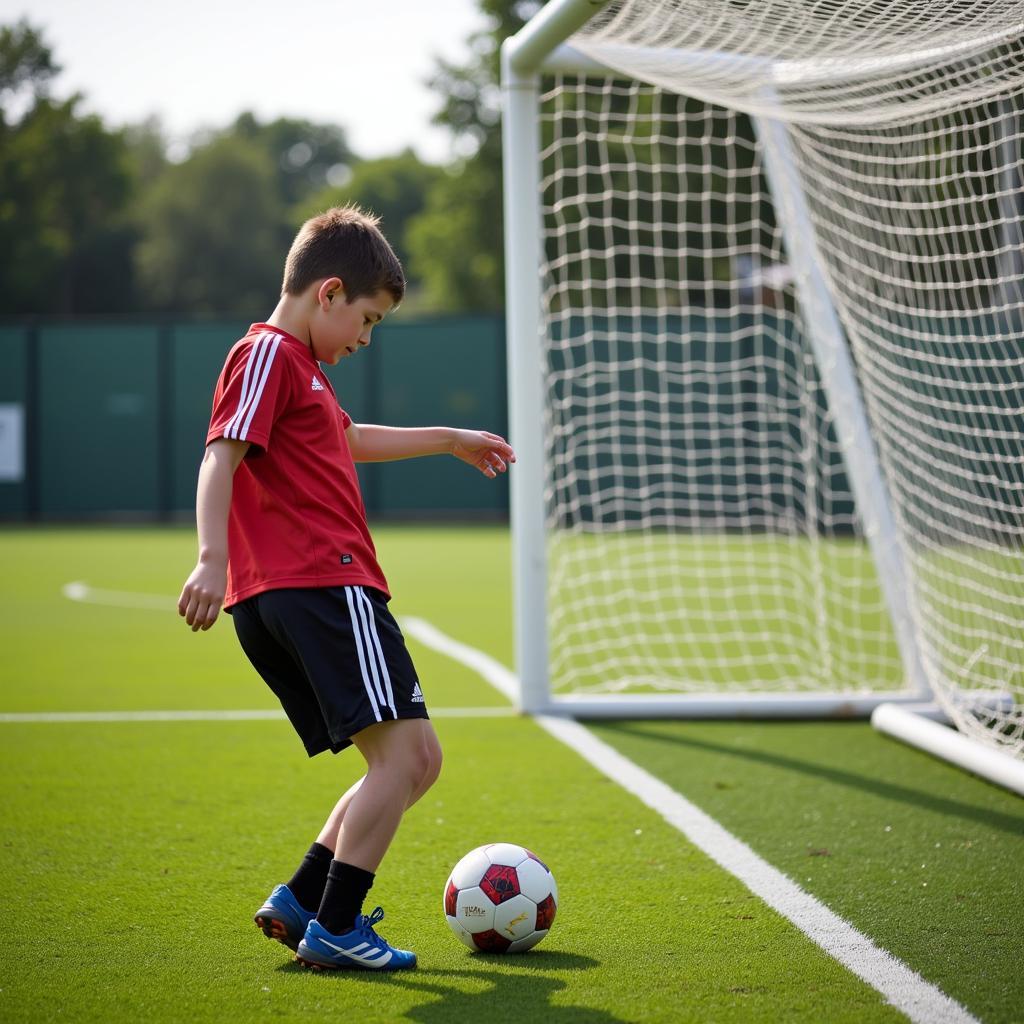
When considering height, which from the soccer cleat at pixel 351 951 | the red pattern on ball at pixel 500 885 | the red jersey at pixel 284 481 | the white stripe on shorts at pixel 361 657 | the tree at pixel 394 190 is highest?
the tree at pixel 394 190

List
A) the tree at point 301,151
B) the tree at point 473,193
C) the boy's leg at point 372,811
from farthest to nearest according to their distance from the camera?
the tree at point 301,151 → the tree at point 473,193 → the boy's leg at point 372,811

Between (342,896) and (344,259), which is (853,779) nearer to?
(342,896)

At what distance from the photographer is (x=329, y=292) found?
271 centimetres

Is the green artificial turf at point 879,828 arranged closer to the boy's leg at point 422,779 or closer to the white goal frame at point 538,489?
the white goal frame at point 538,489

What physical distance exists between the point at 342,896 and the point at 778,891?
111cm

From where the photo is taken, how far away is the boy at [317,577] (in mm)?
2551

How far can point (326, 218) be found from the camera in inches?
110

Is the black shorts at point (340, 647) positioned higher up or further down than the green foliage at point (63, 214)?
further down

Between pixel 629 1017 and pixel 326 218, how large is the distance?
5.46 ft

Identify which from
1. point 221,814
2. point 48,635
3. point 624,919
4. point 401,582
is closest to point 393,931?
point 624,919

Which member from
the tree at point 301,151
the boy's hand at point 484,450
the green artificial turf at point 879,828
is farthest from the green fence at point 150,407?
the tree at point 301,151

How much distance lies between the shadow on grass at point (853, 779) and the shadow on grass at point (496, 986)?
5.34 feet

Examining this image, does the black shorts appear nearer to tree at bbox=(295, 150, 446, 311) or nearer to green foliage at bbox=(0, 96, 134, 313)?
green foliage at bbox=(0, 96, 134, 313)

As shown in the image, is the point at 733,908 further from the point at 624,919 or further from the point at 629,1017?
the point at 629,1017
